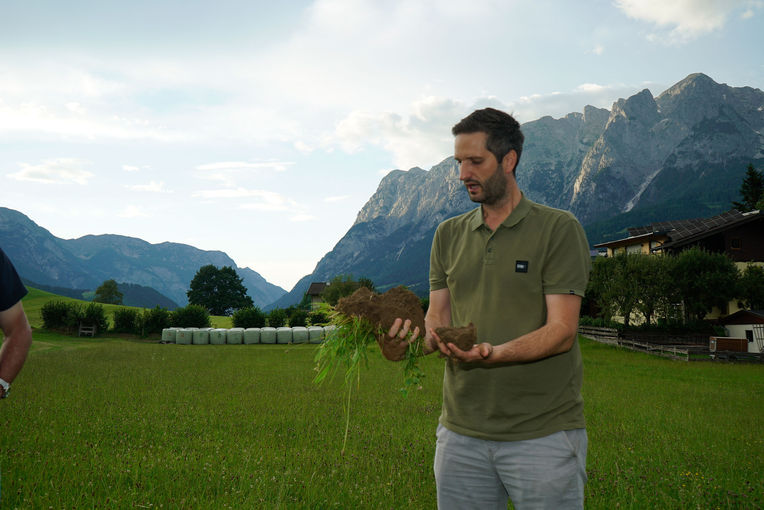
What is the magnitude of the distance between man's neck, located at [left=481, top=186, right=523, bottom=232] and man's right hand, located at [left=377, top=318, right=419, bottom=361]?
949mm

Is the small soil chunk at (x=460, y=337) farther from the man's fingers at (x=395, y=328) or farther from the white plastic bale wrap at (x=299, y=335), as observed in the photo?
the white plastic bale wrap at (x=299, y=335)

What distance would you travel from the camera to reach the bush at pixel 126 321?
62.0 metres

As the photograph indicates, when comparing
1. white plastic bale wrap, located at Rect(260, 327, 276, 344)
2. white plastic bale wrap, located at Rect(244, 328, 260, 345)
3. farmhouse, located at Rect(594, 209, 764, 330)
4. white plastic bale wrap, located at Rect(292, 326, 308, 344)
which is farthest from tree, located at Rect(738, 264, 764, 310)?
white plastic bale wrap, located at Rect(244, 328, 260, 345)

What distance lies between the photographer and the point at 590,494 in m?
8.20

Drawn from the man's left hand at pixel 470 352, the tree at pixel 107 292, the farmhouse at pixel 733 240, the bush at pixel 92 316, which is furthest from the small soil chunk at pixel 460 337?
the tree at pixel 107 292

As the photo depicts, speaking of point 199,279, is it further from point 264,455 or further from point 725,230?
point 264,455

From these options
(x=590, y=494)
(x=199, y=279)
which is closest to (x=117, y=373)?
(x=590, y=494)

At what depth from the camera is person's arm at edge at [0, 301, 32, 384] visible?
11.7ft

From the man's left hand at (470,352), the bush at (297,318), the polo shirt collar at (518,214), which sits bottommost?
the bush at (297,318)

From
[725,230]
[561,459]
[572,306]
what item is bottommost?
[561,459]

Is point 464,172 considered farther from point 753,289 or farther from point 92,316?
point 92,316

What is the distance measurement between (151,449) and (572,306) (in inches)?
389

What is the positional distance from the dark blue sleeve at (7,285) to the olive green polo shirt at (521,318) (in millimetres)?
3085

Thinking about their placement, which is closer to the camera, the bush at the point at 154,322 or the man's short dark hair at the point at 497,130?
the man's short dark hair at the point at 497,130
